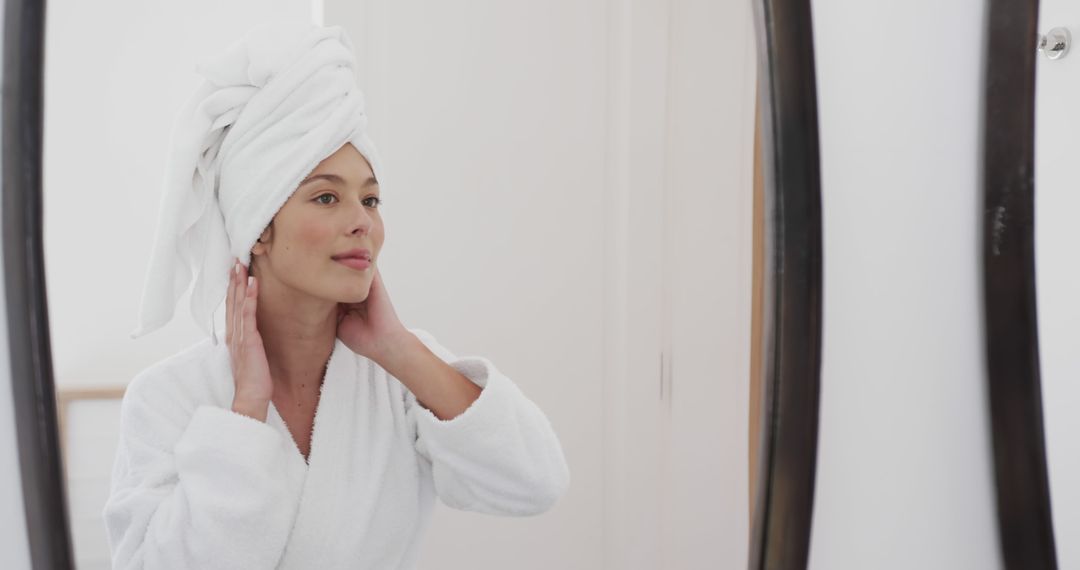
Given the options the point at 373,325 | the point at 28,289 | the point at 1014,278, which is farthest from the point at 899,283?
the point at 28,289

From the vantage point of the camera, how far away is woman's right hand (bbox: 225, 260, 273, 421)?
668 millimetres

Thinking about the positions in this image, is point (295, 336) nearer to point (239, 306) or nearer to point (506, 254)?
point (239, 306)

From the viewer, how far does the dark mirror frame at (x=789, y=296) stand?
645 mm

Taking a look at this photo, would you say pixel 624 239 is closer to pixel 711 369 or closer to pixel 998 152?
pixel 711 369

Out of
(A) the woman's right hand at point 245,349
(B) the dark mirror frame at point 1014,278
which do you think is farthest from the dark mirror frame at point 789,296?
(A) the woman's right hand at point 245,349

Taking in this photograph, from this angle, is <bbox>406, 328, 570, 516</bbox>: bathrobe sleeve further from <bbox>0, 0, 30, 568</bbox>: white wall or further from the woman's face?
<bbox>0, 0, 30, 568</bbox>: white wall

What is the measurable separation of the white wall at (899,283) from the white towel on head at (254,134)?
0.39 metres

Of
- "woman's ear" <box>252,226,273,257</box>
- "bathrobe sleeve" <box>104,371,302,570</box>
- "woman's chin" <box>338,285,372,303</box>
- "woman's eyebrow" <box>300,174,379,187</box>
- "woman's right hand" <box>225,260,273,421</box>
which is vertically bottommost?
"bathrobe sleeve" <box>104,371,302,570</box>

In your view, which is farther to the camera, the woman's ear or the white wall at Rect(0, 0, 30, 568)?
the woman's ear

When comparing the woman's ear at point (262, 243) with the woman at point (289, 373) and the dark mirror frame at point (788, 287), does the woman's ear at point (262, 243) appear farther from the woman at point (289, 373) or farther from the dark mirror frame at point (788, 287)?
the dark mirror frame at point (788, 287)

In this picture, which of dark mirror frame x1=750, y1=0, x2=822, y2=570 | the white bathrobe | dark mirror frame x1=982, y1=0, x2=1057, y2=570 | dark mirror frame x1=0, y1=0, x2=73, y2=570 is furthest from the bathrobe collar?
dark mirror frame x1=982, y1=0, x2=1057, y2=570

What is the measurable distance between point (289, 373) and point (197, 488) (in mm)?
122

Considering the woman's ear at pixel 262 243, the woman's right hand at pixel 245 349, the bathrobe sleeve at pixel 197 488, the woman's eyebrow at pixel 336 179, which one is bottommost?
the bathrobe sleeve at pixel 197 488

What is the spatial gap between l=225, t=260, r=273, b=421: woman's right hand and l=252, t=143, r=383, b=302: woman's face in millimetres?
20
